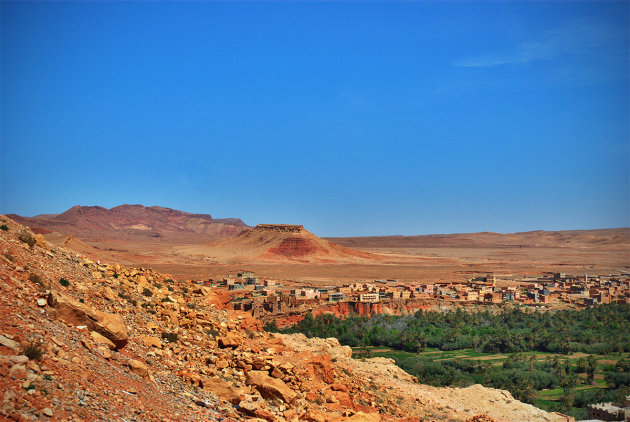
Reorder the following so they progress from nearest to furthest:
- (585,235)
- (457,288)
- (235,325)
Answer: (235,325), (457,288), (585,235)

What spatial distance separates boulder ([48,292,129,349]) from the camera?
8.50 m

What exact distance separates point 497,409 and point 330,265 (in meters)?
75.3

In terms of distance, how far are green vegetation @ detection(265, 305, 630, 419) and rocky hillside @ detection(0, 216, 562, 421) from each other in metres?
8.83

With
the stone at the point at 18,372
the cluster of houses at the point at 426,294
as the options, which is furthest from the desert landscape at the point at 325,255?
the stone at the point at 18,372

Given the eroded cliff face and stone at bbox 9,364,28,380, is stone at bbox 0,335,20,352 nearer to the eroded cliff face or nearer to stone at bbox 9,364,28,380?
stone at bbox 9,364,28,380

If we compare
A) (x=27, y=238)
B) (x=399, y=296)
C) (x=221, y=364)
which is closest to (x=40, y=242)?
(x=27, y=238)

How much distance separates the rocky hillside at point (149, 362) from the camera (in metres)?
6.31

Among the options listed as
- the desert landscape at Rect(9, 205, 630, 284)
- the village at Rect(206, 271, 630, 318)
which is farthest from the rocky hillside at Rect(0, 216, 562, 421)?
the desert landscape at Rect(9, 205, 630, 284)

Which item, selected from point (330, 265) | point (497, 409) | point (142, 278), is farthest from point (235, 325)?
point (330, 265)

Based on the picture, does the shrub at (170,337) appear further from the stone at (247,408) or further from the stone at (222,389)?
the stone at (247,408)

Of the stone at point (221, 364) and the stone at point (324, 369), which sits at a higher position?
the stone at point (221, 364)

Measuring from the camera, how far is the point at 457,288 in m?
55.4

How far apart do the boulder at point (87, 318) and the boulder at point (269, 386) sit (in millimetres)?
2387

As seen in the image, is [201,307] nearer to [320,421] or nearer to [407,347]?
[320,421]
